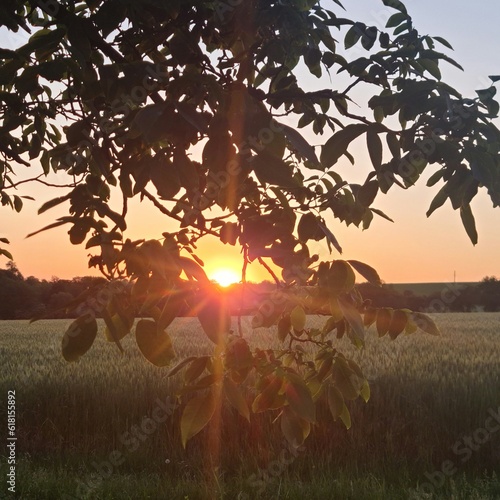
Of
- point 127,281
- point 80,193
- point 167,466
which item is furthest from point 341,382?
point 167,466

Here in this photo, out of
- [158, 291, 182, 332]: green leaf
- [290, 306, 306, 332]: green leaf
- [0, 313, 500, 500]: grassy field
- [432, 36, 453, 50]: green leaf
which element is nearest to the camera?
[158, 291, 182, 332]: green leaf

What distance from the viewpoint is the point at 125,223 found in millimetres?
1959

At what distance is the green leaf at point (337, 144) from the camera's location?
1534 millimetres

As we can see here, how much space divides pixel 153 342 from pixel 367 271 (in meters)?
0.67

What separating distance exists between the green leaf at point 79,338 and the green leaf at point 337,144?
733 millimetres

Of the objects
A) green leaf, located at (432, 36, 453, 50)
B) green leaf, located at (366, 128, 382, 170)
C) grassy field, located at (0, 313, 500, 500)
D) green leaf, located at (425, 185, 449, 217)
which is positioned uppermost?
green leaf, located at (432, 36, 453, 50)

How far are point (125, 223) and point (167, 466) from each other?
560 centimetres

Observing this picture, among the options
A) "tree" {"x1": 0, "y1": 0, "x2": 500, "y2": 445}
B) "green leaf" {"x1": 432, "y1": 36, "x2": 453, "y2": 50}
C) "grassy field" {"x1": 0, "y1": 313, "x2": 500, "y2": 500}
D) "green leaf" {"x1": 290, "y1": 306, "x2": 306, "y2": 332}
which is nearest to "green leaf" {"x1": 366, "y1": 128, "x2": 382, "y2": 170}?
"tree" {"x1": 0, "y1": 0, "x2": 500, "y2": 445}

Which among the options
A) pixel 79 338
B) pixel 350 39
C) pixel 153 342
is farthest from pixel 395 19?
pixel 79 338

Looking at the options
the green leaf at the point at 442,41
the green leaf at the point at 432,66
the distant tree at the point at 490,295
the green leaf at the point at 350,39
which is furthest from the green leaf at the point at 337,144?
the distant tree at the point at 490,295

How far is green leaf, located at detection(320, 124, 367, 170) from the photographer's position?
5.03ft

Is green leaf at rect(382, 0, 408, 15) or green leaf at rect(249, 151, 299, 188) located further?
green leaf at rect(382, 0, 408, 15)

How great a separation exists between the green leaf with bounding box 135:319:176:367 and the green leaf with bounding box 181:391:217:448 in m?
0.28

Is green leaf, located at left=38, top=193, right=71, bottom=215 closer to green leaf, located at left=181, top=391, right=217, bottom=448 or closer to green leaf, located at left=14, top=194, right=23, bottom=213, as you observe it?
green leaf, located at left=181, top=391, right=217, bottom=448
